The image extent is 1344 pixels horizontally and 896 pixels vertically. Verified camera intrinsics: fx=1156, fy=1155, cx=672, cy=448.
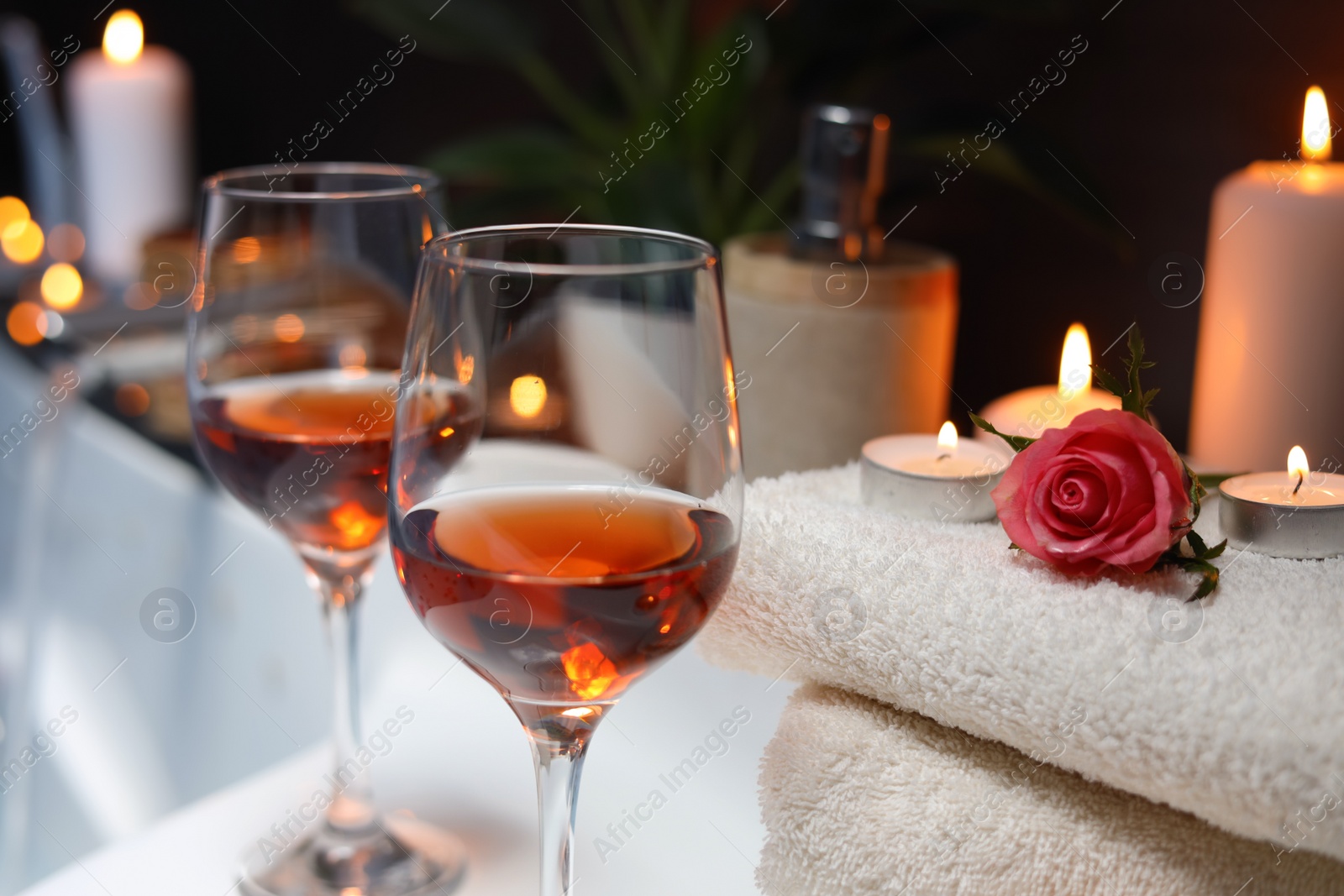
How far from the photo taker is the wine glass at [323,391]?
485mm

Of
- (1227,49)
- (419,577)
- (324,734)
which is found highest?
(1227,49)

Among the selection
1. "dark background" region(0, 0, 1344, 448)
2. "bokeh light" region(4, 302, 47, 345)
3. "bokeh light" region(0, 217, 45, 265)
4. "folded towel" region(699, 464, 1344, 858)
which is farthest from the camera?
"bokeh light" region(0, 217, 45, 265)

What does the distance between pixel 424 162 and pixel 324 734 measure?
47cm

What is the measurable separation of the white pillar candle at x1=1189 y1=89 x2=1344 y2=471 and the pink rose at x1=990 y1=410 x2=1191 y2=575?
0.17m

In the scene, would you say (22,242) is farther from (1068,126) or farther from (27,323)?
(1068,126)

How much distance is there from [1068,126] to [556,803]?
21.9 inches

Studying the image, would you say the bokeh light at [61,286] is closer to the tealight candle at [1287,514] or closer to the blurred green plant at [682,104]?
the blurred green plant at [682,104]

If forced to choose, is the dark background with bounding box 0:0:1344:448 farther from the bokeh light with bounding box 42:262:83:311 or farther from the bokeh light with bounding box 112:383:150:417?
the bokeh light with bounding box 42:262:83:311

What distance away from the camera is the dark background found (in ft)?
2.09

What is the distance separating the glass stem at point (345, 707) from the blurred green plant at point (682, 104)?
15.5 inches

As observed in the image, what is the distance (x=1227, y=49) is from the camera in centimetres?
64

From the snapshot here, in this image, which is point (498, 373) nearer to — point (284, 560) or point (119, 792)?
point (284, 560)

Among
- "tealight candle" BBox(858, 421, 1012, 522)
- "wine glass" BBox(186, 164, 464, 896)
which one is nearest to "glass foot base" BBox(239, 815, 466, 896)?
"wine glass" BBox(186, 164, 464, 896)

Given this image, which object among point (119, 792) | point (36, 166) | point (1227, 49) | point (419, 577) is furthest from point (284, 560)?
point (36, 166)
